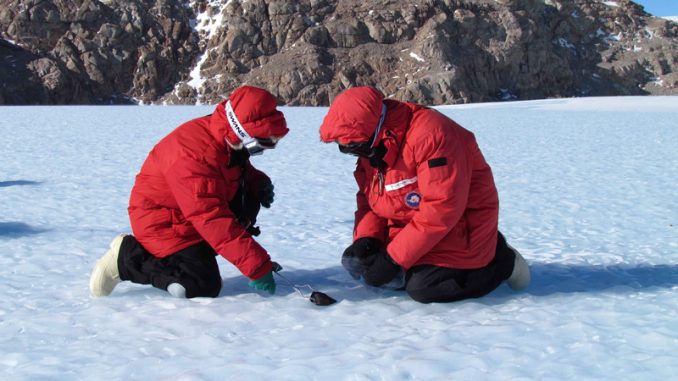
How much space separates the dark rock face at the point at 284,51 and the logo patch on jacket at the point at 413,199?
202ft

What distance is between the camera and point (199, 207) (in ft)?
8.80

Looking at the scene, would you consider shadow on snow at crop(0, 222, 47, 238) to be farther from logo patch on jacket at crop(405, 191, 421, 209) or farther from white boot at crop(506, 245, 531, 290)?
white boot at crop(506, 245, 531, 290)

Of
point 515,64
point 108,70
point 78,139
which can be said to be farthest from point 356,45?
point 78,139

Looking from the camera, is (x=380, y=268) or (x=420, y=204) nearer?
(x=420, y=204)

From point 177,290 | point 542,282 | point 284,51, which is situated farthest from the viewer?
point 284,51

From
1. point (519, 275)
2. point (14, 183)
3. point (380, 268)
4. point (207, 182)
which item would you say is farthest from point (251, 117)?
point (14, 183)

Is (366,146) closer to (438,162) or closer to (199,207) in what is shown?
(438,162)

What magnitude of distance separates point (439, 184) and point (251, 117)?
0.82 m

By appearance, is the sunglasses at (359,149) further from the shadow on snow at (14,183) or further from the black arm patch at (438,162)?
the shadow on snow at (14,183)

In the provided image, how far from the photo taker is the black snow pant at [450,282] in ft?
9.14

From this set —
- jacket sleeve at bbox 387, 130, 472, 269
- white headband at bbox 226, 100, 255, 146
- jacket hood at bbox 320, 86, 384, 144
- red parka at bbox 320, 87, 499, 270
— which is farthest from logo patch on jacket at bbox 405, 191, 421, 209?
white headband at bbox 226, 100, 255, 146

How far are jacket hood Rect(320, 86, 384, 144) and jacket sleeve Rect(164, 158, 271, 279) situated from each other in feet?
1.83

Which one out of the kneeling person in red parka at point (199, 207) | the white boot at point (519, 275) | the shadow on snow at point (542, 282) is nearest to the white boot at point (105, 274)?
the kneeling person in red parka at point (199, 207)

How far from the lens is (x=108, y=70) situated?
2702 inches
